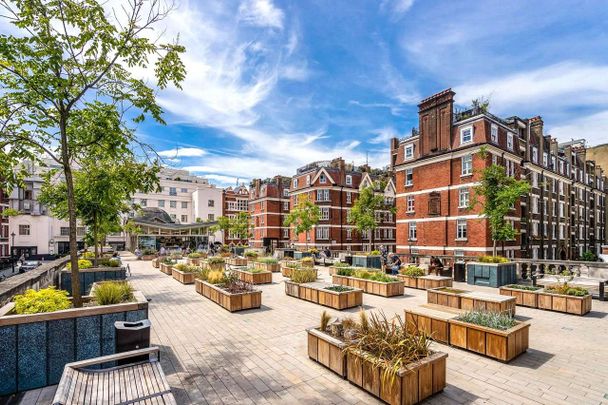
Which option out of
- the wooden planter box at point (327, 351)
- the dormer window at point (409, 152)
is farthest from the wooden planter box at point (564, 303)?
the dormer window at point (409, 152)

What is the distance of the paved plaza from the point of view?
17.4ft

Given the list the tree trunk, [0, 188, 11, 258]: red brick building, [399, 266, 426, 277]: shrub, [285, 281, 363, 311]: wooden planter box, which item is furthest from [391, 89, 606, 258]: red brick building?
[0, 188, 11, 258]: red brick building

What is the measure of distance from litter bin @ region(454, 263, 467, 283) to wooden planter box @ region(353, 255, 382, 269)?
5804mm

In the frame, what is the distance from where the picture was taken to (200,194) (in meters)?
75.2

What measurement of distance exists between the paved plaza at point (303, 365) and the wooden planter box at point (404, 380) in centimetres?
18

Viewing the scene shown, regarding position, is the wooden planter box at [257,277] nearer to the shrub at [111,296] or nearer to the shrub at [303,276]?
the shrub at [303,276]

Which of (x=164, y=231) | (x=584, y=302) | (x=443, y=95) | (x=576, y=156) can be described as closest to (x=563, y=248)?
(x=576, y=156)

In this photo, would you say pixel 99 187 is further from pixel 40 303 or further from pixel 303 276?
pixel 303 276

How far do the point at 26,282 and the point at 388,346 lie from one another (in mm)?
10376

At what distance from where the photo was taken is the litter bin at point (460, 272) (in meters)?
18.3

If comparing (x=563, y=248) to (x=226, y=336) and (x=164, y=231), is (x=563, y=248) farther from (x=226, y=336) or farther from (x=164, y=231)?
(x=164, y=231)

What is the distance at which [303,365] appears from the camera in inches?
257

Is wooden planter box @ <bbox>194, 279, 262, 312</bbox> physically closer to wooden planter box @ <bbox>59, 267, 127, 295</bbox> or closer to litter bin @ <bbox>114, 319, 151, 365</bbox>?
wooden planter box @ <bbox>59, 267, 127, 295</bbox>

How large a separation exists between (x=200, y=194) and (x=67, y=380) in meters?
74.7
